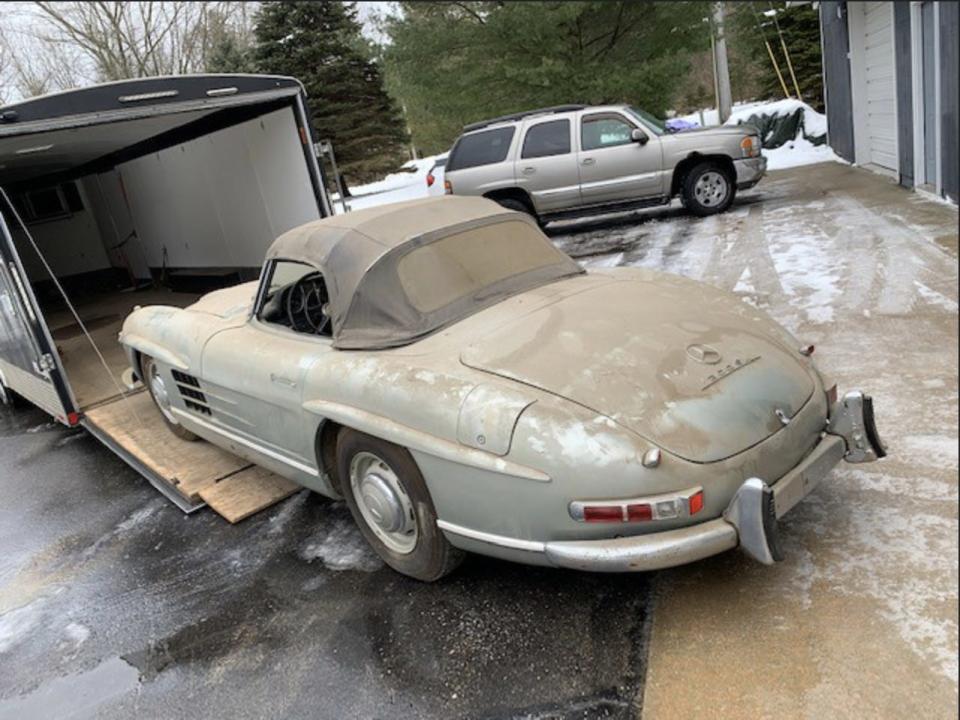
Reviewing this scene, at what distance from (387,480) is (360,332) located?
0.73 metres

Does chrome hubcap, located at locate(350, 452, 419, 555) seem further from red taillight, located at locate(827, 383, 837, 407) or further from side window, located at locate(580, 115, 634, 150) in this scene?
side window, located at locate(580, 115, 634, 150)

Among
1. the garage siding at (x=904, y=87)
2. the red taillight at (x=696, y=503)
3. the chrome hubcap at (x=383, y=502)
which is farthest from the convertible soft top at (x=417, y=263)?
the garage siding at (x=904, y=87)

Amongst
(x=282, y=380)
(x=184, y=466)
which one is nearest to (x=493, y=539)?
(x=282, y=380)

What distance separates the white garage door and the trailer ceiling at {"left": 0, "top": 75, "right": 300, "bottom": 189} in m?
8.15

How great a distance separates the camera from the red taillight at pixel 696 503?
246 cm

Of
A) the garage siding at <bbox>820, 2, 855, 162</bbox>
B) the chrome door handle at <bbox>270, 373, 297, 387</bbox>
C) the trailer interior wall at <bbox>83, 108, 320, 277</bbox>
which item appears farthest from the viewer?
the garage siding at <bbox>820, 2, 855, 162</bbox>

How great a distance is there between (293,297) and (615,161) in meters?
7.53

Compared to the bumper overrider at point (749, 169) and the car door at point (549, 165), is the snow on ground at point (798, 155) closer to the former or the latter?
the bumper overrider at point (749, 169)

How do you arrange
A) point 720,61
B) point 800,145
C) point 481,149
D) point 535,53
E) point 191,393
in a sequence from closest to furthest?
point 720,61 < point 191,393 < point 535,53 < point 481,149 < point 800,145

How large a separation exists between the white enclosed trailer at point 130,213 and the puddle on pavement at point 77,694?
1.46 m

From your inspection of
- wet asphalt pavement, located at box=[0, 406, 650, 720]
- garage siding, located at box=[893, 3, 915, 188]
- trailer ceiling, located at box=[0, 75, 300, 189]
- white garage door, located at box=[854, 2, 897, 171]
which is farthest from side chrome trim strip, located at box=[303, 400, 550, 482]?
white garage door, located at box=[854, 2, 897, 171]

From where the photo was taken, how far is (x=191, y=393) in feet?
15.4

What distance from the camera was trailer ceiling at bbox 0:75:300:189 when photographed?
580cm

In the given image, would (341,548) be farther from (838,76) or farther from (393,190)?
(393,190)
